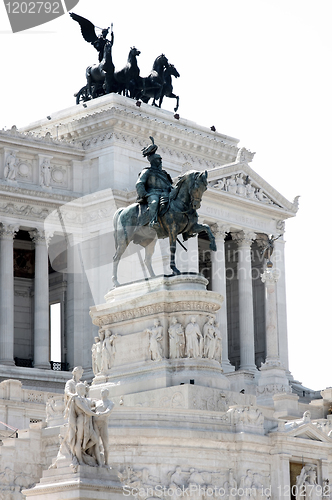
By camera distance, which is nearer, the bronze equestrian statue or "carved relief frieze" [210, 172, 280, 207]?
the bronze equestrian statue

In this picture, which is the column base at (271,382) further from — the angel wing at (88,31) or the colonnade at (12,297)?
the angel wing at (88,31)

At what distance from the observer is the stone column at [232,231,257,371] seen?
249 ft

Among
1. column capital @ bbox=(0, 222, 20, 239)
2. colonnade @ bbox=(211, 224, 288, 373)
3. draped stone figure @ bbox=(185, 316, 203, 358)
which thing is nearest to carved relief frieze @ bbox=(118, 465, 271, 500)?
draped stone figure @ bbox=(185, 316, 203, 358)

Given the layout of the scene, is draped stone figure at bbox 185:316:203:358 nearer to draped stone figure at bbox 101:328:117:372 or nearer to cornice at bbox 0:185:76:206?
draped stone figure at bbox 101:328:117:372

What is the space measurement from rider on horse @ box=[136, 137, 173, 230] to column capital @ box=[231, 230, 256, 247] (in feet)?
89.4

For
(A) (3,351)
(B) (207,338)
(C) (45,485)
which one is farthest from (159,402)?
(A) (3,351)

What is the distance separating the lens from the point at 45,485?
32.7 meters

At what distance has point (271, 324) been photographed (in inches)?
2414

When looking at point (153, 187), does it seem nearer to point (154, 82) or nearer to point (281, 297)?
point (281, 297)

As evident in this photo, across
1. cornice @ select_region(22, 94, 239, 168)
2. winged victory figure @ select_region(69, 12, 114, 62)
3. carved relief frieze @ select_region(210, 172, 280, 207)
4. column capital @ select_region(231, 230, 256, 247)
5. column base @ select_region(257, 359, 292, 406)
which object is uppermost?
winged victory figure @ select_region(69, 12, 114, 62)

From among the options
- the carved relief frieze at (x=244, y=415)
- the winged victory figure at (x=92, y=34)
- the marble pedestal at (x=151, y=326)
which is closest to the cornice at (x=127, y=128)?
the winged victory figure at (x=92, y=34)

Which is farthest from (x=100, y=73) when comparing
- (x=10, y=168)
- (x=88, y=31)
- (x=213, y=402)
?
(x=213, y=402)

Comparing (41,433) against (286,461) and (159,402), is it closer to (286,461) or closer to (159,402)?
(159,402)

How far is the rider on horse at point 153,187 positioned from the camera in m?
49.4
